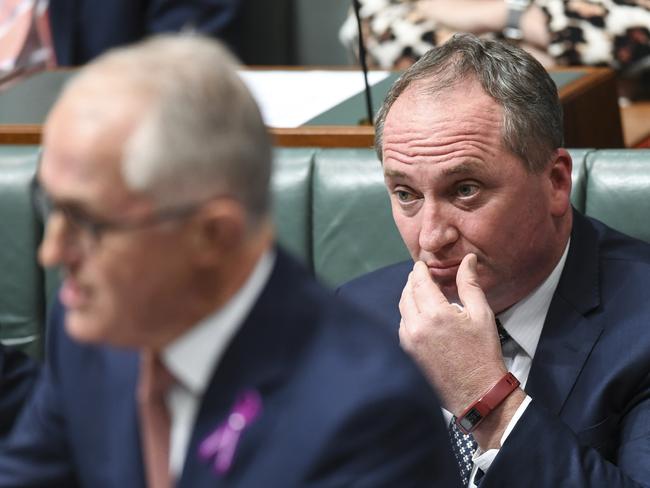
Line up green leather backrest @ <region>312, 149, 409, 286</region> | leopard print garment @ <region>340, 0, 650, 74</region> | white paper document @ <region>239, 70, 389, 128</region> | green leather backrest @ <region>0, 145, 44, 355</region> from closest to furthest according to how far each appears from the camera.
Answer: green leather backrest @ <region>312, 149, 409, 286</region> → green leather backrest @ <region>0, 145, 44, 355</region> → white paper document @ <region>239, 70, 389, 128</region> → leopard print garment @ <region>340, 0, 650, 74</region>

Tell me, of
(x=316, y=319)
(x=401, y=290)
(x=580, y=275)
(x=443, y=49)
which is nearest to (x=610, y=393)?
(x=580, y=275)

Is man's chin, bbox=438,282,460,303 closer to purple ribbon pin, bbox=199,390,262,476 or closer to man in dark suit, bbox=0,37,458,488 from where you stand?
man in dark suit, bbox=0,37,458,488

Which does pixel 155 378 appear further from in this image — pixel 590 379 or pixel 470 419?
pixel 590 379

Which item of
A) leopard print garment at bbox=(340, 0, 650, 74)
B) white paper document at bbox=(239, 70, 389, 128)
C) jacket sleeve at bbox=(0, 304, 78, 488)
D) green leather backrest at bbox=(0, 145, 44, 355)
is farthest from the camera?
leopard print garment at bbox=(340, 0, 650, 74)

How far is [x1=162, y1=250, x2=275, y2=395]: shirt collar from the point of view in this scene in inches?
51.8

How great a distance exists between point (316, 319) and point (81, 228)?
0.78ft

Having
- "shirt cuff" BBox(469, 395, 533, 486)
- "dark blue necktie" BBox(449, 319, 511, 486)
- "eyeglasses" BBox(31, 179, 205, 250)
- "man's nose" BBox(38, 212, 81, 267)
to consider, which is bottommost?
"dark blue necktie" BBox(449, 319, 511, 486)

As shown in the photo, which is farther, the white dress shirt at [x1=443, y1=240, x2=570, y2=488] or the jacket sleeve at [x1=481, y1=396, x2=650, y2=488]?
the white dress shirt at [x1=443, y1=240, x2=570, y2=488]

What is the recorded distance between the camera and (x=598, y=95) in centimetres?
300

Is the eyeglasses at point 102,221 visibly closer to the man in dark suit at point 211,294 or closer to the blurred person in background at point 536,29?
the man in dark suit at point 211,294

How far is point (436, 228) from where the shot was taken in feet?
6.68

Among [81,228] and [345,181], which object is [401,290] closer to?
[345,181]

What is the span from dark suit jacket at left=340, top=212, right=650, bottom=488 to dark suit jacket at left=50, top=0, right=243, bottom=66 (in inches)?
86.5

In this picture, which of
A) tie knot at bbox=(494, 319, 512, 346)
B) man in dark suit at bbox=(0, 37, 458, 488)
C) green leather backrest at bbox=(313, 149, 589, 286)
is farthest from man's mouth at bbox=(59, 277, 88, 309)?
green leather backrest at bbox=(313, 149, 589, 286)
